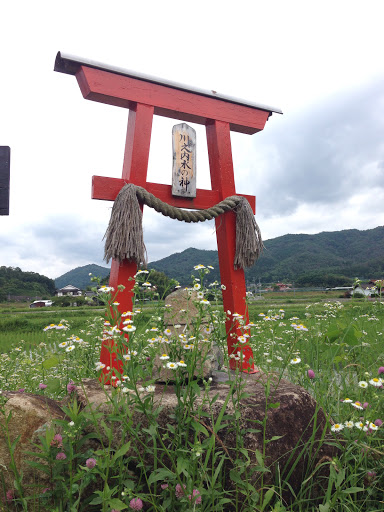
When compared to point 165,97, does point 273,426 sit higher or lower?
lower

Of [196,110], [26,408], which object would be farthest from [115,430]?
[196,110]

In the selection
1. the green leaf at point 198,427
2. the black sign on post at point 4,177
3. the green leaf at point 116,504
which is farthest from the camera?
the black sign on post at point 4,177

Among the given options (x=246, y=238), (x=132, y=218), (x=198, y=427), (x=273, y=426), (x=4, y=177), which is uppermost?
(x=4, y=177)

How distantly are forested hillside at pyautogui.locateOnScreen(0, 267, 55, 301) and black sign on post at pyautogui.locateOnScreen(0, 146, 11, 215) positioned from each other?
174ft

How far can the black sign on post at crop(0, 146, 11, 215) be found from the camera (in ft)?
10.7

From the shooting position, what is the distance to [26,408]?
2250mm

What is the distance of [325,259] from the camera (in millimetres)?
90938

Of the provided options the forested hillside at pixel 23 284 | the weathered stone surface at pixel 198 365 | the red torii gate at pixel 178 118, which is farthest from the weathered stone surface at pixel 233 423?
the forested hillside at pixel 23 284

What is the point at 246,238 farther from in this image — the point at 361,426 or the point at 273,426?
the point at 361,426

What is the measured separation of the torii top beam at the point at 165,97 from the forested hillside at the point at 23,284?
52922 millimetres

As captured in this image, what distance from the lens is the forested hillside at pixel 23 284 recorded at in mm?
51062

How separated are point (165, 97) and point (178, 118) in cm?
36

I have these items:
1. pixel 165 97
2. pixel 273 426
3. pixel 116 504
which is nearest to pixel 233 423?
pixel 273 426

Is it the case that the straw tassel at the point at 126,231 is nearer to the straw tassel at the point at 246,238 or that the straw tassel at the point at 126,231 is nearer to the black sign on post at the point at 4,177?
the black sign on post at the point at 4,177
